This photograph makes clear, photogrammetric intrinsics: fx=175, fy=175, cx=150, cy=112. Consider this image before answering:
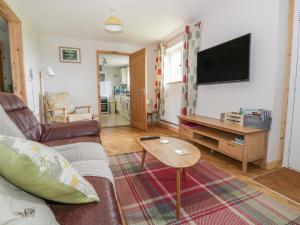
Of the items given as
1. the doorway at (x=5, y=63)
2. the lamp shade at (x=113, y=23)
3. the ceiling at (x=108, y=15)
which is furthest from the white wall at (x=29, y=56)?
the lamp shade at (x=113, y=23)

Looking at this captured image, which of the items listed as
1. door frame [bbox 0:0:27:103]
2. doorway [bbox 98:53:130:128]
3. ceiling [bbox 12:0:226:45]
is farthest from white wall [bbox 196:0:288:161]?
doorway [bbox 98:53:130:128]

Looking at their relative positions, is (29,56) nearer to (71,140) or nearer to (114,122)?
(71,140)

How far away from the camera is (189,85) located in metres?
3.37

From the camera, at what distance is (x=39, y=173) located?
0.57m

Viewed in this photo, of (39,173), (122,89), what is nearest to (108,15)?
(39,173)

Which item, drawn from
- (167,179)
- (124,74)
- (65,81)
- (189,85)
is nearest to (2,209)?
(167,179)

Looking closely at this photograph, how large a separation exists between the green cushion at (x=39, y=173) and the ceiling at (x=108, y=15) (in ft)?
8.41

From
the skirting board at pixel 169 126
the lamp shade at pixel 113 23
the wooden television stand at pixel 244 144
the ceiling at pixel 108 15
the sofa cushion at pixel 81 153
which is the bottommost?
the skirting board at pixel 169 126

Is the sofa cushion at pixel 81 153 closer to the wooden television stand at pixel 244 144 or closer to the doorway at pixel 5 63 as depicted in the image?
the wooden television stand at pixel 244 144

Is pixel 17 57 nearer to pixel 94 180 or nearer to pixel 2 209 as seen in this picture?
pixel 94 180

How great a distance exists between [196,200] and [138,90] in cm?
319

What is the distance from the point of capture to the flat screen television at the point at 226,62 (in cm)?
220

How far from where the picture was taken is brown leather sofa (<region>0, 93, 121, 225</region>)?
0.65 metres

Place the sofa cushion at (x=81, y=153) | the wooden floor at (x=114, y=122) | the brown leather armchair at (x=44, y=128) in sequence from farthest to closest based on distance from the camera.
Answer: the wooden floor at (x=114, y=122) < the brown leather armchair at (x=44, y=128) < the sofa cushion at (x=81, y=153)
